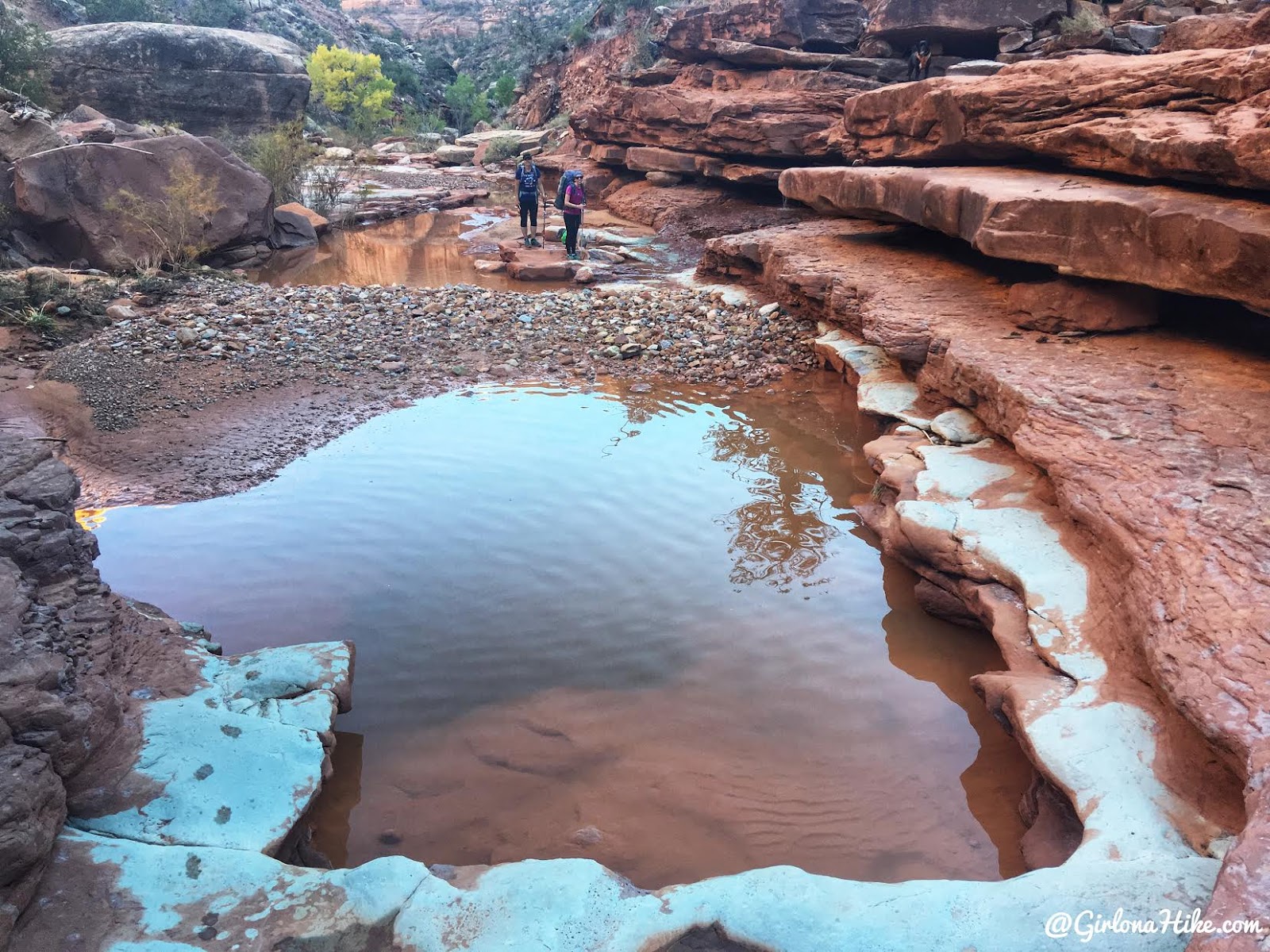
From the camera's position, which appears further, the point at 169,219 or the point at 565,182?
the point at 565,182

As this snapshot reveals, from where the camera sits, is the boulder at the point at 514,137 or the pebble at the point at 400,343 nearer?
the pebble at the point at 400,343

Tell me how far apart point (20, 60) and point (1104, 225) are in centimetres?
2212

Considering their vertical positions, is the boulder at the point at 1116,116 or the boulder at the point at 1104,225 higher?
the boulder at the point at 1116,116

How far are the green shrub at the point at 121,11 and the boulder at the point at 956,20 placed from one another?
28900 mm

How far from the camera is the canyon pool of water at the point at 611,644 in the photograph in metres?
3.00

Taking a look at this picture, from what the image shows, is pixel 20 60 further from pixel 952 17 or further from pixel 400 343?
pixel 952 17

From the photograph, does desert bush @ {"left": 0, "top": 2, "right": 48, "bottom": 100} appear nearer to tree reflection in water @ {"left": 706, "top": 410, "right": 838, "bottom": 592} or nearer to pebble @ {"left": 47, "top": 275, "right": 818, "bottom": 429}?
pebble @ {"left": 47, "top": 275, "right": 818, "bottom": 429}

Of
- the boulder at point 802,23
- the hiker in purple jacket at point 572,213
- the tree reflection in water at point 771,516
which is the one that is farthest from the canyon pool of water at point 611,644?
the boulder at point 802,23

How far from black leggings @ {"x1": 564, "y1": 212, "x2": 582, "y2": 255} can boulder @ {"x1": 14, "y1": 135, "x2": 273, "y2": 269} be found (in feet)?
16.1

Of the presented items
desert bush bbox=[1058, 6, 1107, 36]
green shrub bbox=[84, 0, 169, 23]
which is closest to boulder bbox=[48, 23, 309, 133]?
green shrub bbox=[84, 0, 169, 23]

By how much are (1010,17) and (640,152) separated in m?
7.07

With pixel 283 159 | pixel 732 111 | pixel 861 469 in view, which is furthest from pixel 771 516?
pixel 283 159

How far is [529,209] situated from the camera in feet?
45.2

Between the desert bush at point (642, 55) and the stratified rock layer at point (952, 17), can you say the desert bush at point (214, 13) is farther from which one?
the stratified rock layer at point (952, 17)
